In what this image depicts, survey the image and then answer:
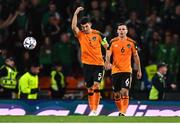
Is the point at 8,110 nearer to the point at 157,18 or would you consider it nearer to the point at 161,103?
the point at 161,103

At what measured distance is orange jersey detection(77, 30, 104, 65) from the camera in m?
14.2

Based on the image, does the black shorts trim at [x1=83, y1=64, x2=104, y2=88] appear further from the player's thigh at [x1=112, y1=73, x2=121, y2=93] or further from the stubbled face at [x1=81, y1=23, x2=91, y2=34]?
the stubbled face at [x1=81, y1=23, x2=91, y2=34]

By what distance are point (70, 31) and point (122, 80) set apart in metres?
5.79

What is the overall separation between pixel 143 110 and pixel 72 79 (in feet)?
10.9

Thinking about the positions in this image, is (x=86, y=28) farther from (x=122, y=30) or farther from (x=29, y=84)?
(x=29, y=84)

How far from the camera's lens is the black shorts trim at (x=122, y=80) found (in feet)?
46.3

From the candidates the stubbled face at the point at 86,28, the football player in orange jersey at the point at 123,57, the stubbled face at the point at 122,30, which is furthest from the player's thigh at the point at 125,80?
the stubbled face at the point at 86,28

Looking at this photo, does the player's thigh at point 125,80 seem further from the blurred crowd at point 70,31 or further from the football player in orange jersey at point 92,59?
the blurred crowd at point 70,31

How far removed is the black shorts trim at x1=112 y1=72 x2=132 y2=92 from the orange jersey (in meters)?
0.44

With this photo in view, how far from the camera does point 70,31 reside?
19703 millimetres

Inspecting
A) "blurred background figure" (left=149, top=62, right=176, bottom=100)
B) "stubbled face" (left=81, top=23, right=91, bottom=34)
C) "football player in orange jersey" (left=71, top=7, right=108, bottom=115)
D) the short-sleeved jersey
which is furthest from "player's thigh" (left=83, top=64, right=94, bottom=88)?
"blurred background figure" (left=149, top=62, right=176, bottom=100)

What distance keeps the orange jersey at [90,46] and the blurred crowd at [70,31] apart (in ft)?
14.5

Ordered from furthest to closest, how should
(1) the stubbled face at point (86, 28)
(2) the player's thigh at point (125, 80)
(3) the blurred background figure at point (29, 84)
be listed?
1. (3) the blurred background figure at point (29, 84)
2. (2) the player's thigh at point (125, 80)
3. (1) the stubbled face at point (86, 28)

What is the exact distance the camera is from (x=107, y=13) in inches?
782
